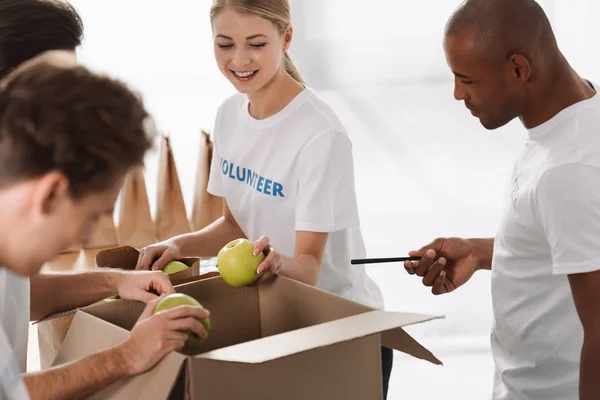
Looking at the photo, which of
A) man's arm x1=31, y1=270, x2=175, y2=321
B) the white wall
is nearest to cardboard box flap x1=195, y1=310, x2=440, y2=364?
man's arm x1=31, y1=270, x2=175, y2=321

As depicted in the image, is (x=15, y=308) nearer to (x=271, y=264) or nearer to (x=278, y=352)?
(x=271, y=264)

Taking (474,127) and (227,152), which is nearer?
(227,152)

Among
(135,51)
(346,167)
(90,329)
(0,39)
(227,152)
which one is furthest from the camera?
(135,51)

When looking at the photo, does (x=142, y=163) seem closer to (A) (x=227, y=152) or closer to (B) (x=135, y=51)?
(A) (x=227, y=152)

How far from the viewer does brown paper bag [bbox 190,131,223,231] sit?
8.57 ft

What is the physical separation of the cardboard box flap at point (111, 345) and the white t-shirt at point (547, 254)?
56cm

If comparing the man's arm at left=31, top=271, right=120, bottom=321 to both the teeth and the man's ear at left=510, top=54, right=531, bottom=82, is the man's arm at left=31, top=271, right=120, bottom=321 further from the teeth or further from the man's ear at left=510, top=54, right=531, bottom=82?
the man's ear at left=510, top=54, right=531, bottom=82

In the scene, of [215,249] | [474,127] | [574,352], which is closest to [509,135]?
[474,127]

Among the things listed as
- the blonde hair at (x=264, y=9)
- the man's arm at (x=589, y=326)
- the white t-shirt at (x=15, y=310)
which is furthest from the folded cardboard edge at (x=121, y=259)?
the man's arm at (x=589, y=326)

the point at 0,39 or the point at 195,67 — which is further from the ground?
the point at 195,67

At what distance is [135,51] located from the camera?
9.66 feet

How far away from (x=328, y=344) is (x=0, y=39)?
0.75 meters

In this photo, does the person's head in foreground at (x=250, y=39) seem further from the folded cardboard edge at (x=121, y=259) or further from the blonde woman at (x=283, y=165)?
the folded cardboard edge at (x=121, y=259)

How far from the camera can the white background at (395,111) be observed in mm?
2918
